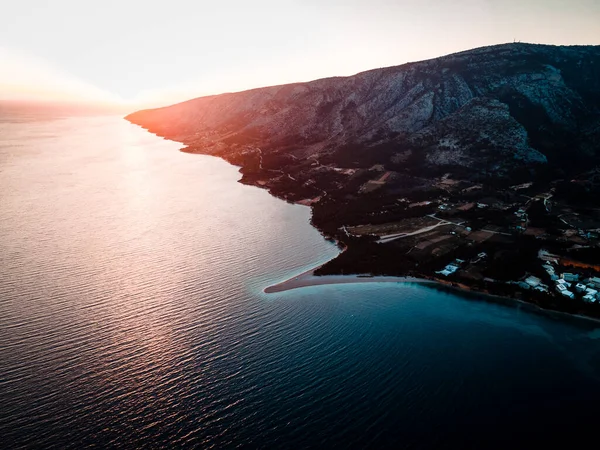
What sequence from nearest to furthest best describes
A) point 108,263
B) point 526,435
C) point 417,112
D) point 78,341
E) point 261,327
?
point 526,435, point 78,341, point 261,327, point 108,263, point 417,112

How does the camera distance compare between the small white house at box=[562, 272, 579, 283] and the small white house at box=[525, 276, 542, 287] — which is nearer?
the small white house at box=[562, 272, 579, 283]

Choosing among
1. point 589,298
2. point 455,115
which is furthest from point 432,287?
point 455,115


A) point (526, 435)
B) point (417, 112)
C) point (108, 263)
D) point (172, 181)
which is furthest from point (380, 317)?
point (417, 112)

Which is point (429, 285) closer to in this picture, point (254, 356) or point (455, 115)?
point (254, 356)

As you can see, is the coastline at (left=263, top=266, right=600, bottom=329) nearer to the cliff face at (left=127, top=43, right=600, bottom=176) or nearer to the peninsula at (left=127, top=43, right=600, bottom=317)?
the peninsula at (left=127, top=43, right=600, bottom=317)

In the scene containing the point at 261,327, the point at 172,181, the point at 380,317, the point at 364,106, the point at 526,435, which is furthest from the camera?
the point at 364,106

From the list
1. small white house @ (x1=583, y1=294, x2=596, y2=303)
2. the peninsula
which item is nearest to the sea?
small white house @ (x1=583, y1=294, x2=596, y2=303)

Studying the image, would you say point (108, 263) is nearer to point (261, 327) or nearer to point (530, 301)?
point (261, 327)

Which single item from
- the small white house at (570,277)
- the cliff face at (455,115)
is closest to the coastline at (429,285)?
the small white house at (570,277)
